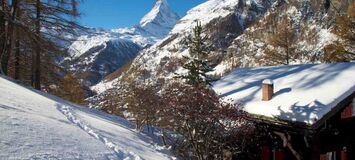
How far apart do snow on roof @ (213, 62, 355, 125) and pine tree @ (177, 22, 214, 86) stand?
72.4 inches

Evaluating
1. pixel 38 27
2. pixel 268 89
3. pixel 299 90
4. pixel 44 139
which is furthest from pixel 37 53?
pixel 44 139

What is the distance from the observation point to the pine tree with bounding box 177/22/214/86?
2120 centimetres

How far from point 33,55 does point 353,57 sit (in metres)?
21.6

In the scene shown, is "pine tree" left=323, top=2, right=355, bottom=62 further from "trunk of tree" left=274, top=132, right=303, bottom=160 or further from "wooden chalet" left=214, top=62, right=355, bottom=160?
"trunk of tree" left=274, top=132, right=303, bottom=160

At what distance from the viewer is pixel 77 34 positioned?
20.6 meters

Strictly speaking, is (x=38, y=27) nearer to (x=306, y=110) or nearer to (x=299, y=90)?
(x=299, y=90)

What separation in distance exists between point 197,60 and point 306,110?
8848 millimetres

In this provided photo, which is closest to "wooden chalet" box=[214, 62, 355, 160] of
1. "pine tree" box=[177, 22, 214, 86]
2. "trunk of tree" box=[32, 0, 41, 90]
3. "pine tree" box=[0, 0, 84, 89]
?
"pine tree" box=[177, 22, 214, 86]

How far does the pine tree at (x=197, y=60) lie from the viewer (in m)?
21.2

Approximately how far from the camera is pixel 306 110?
14.1m

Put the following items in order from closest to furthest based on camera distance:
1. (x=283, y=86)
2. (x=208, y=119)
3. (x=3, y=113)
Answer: (x=3, y=113) < (x=208, y=119) < (x=283, y=86)

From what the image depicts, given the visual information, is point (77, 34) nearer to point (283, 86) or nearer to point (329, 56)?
point (283, 86)

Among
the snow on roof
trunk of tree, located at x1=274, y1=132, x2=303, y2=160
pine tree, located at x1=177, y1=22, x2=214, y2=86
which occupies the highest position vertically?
pine tree, located at x1=177, y1=22, x2=214, y2=86

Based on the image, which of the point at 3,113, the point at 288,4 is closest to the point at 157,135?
the point at 3,113
